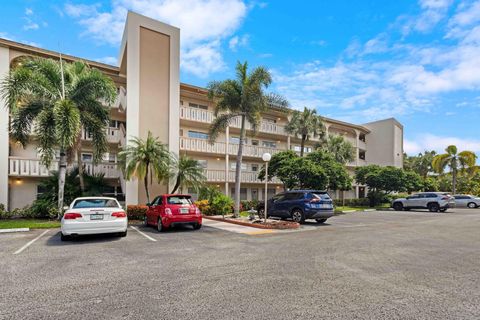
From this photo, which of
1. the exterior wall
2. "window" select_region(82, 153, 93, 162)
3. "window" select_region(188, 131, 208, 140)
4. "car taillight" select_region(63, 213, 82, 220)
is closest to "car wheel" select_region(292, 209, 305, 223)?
"car taillight" select_region(63, 213, 82, 220)

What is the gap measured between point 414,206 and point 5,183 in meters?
32.2

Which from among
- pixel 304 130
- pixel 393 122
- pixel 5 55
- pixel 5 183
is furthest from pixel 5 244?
pixel 393 122

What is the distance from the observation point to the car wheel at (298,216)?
579 inches

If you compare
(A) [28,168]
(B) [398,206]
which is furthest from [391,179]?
(A) [28,168]

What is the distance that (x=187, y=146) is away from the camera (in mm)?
22484

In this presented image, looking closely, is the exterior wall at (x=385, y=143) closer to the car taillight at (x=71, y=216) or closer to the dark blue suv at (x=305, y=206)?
the dark blue suv at (x=305, y=206)

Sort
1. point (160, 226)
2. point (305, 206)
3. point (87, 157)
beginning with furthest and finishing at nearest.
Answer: point (87, 157), point (305, 206), point (160, 226)

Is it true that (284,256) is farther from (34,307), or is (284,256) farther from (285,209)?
(285,209)

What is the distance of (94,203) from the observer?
9.95 meters

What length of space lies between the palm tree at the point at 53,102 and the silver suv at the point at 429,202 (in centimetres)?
2715

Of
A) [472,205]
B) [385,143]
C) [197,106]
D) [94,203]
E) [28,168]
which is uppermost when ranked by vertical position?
[197,106]

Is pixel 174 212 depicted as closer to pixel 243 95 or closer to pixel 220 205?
pixel 220 205

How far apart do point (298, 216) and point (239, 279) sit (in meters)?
9.91

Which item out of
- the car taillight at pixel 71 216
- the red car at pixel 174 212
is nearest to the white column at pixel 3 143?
the red car at pixel 174 212
